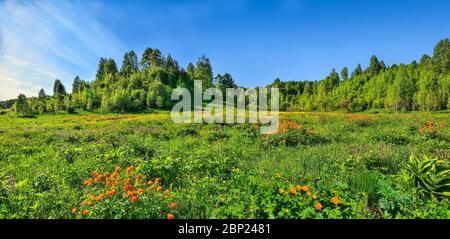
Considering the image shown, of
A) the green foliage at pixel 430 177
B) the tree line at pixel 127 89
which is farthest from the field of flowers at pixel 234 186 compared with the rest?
the tree line at pixel 127 89

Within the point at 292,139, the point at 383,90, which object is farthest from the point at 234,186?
the point at 383,90

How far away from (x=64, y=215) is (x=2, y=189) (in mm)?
1907

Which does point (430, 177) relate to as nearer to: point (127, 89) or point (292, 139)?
point (292, 139)

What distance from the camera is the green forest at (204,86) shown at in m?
74.6

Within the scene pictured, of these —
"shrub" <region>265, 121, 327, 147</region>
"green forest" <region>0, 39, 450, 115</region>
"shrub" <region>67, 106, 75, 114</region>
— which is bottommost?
"shrub" <region>265, 121, 327, 147</region>

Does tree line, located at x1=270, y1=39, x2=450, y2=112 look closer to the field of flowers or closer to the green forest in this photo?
the green forest

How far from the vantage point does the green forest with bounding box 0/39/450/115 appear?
245 ft

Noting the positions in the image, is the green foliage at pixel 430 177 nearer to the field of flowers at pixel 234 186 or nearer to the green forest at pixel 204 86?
the field of flowers at pixel 234 186

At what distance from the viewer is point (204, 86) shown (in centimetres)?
8938

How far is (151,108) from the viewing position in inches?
3086

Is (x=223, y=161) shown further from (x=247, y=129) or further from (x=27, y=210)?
(x=247, y=129)

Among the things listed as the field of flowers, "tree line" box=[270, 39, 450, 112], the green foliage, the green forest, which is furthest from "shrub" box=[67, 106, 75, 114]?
the green foliage

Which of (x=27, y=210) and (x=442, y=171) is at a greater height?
(x=442, y=171)
